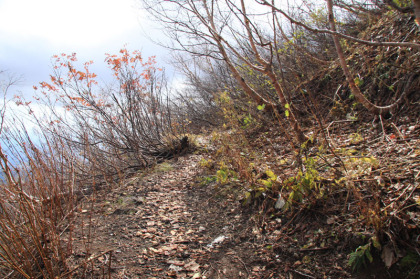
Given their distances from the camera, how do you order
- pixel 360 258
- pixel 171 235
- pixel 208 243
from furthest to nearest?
pixel 171 235
pixel 208 243
pixel 360 258

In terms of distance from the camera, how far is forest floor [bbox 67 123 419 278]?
5.21ft

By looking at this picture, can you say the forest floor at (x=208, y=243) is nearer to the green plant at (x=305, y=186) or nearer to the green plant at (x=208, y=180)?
the green plant at (x=305, y=186)

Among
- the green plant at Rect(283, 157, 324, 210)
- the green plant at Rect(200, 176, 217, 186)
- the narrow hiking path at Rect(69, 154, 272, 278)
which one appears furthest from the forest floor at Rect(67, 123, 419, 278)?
the green plant at Rect(200, 176, 217, 186)

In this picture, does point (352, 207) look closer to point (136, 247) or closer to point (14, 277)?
point (136, 247)

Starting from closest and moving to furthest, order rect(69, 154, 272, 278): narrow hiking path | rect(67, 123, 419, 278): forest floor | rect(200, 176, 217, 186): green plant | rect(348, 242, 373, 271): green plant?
1. rect(348, 242, 373, 271): green plant
2. rect(67, 123, 419, 278): forest floor
3. rect(69, 154, 272, 278): narrow hiking path
4. rect(200, 176, 217, 186): green plant

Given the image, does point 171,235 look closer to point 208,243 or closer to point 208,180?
point 208,243

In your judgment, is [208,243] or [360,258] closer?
[360,258]

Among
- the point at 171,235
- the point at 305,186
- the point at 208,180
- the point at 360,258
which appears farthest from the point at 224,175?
the point at 360,258

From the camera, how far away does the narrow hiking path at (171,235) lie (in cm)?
177

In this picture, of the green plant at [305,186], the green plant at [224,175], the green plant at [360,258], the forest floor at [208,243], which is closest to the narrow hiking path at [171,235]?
the forest floor at [208,243]

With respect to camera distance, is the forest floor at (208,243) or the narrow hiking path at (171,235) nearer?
the forest floor at (208,243)

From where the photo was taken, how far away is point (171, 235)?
2.37 metres

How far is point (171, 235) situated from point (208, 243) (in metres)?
0.46

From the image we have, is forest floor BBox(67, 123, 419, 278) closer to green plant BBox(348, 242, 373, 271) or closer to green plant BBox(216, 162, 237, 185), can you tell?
green plant BBox(348, 242, 373, 271)
